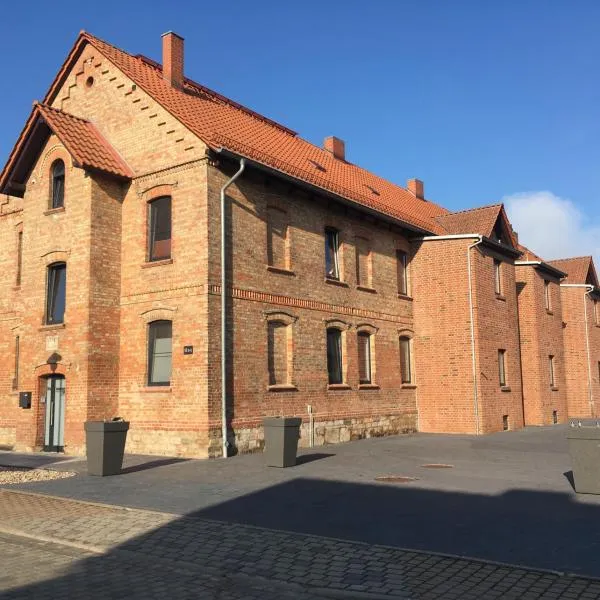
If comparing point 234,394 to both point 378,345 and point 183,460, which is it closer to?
point 183,460

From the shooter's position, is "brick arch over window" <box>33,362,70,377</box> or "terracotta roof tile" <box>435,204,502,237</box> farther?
"terracotta roof tile" <box>435,204,502,237</box>

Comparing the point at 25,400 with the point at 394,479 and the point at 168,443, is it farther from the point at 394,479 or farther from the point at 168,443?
the point at 394,479

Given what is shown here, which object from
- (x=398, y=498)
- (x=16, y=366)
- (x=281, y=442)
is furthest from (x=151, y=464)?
(x=16, y=366)

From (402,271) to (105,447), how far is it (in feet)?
46.8

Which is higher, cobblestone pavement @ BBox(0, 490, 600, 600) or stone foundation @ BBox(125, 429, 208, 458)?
stone foundation @ BBox(125, 429, 208, 458)

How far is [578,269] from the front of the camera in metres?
35.6

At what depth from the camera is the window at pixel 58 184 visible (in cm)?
→ 1845

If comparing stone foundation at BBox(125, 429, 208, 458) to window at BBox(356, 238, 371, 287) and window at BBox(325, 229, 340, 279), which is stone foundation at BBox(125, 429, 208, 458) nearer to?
window at BBox(325, 229, 340, 279)

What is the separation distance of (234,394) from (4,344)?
9.82 metres

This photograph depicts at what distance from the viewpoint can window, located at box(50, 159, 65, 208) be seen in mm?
18455

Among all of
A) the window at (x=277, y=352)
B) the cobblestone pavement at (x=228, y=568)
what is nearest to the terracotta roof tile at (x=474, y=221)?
the window at (x=277, y=352)

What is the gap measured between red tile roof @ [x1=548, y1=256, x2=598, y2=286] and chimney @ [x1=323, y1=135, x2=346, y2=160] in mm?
15103

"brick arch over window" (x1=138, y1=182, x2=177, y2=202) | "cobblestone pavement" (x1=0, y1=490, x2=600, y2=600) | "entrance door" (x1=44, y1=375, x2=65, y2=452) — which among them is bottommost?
"cobblestone pavement" (x1=0, y1=490, x2=600, y2=600)

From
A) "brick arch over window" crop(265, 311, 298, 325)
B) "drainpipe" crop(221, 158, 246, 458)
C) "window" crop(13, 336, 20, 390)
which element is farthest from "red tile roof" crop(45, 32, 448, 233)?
"window" crop(13, 336, 20, 390)
